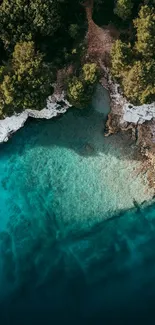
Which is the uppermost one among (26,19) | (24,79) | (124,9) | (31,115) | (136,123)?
(124,9)

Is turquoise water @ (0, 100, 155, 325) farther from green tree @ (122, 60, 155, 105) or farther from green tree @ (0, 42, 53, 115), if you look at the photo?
green tree @ (122, 60, 155, 105)

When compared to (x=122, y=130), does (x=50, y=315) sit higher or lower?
lower

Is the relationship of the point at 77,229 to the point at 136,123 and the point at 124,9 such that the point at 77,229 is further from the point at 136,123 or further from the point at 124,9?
the point at 124,9

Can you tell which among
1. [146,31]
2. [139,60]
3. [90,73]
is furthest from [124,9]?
[90,73]

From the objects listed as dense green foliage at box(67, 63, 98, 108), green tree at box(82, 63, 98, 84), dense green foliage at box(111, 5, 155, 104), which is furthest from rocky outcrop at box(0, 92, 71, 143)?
dense green foliage at box(111, 5, 155, 104)

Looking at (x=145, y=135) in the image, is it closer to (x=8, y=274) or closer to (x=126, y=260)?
(x=126, y=260)

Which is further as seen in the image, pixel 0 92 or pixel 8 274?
pixel 8 274

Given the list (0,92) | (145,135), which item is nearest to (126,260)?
(145,135)

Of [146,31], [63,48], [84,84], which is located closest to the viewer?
[146,31]
